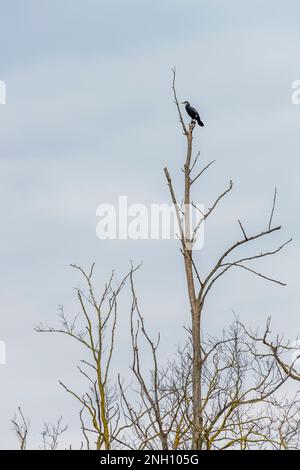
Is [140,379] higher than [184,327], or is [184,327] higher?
[184,327]

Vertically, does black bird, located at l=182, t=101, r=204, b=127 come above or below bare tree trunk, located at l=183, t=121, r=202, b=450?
above

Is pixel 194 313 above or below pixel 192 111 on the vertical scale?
below

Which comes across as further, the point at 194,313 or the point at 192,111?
the point at 192,111

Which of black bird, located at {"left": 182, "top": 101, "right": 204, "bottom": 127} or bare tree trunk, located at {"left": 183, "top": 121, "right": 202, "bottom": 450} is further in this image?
black bird, located at {"left": 182, "top": 101, "right": 204, "bottom": 127}

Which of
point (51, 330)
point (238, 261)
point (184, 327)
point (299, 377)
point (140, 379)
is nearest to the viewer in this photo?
point (140, 379)

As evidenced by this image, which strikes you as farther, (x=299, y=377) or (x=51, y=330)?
(x=51, y=330)

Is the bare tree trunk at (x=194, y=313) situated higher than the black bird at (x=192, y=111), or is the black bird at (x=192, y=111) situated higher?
the black bird at (x=192, y=111)

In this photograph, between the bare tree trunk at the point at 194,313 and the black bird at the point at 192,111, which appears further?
the black bird at the point at 192,111

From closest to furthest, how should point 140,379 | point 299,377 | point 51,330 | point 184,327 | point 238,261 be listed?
1. point 140,379
2. point 184,327
3. point 238,261
4. point 299,377
5. point 51,330

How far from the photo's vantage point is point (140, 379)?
23.1 feet
